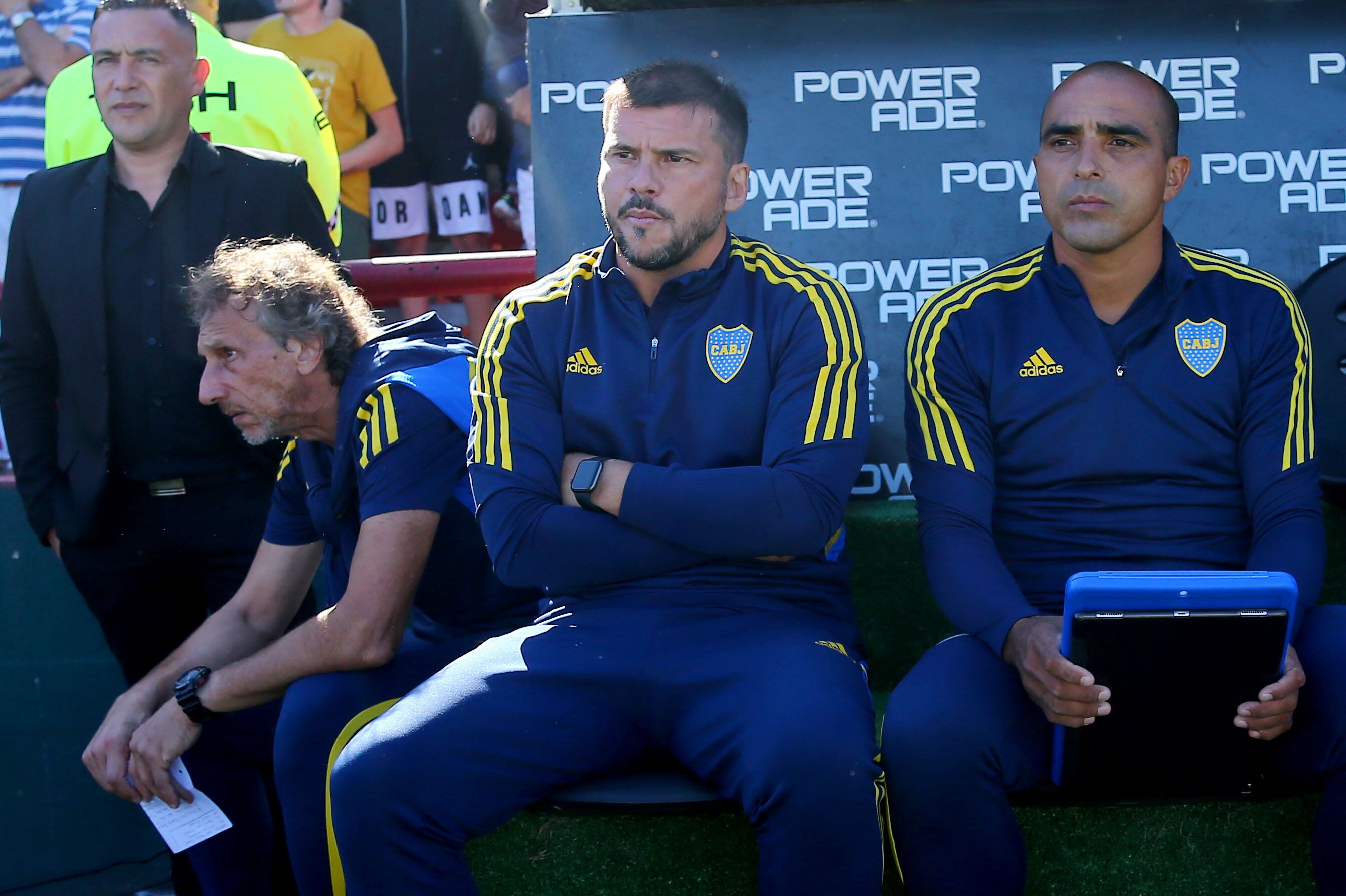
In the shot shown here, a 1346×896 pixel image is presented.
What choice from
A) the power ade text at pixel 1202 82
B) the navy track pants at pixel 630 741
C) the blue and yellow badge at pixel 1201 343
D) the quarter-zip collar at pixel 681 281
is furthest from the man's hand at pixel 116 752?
the power ade text at pixel 1202 82

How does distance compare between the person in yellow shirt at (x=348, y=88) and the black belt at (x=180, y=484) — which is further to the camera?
the person in yellow shirt at (x=348, y=88)

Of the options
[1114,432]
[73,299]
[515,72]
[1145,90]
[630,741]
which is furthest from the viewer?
[515,72]

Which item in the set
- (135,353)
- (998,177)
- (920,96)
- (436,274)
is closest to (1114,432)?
(998,177)

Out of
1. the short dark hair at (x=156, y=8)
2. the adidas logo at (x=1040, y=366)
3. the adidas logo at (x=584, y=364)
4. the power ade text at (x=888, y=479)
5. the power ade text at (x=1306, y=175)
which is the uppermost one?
the short dark hair at (x=156, y=8)

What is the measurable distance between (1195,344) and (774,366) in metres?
0.79

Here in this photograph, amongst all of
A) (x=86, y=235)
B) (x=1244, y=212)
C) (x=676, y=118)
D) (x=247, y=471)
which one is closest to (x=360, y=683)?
(x=247, y=471)

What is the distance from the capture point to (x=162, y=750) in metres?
2.25

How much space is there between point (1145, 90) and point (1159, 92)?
3cm

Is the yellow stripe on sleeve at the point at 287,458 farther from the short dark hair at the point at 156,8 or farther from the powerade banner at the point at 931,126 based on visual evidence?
the short dark hair at the point at 156,8

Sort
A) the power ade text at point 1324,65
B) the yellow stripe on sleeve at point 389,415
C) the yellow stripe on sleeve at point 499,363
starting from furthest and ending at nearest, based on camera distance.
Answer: the power ade text at point 1324,65 → the yellow stripe on sleeve at point 389,415 → the yellow stripe on sleeve at point 499,363

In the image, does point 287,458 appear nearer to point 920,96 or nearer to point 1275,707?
point 920,96

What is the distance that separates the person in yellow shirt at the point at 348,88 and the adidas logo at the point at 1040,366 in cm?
292

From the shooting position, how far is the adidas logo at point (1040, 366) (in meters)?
2.28

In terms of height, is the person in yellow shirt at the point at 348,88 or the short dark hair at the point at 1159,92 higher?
the person in yellow shirt at the point at 348,88
